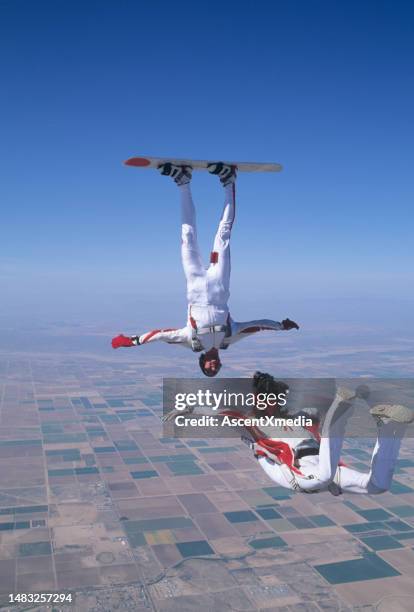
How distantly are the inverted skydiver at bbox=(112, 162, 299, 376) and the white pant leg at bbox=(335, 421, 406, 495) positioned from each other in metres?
2.75

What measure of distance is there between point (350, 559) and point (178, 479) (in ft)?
69.1

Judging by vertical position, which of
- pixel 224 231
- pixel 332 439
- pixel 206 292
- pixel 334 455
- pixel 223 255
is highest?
pixel 224 231

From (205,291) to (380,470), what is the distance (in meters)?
4.00

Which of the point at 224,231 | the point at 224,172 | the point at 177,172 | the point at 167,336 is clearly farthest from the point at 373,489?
the point at 177,172

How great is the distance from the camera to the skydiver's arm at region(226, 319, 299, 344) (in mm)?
9523

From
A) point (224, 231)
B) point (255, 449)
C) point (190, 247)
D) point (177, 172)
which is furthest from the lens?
point (255, 449)

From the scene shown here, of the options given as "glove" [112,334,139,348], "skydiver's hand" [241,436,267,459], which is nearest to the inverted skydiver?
"glove" [112,334,139,348]

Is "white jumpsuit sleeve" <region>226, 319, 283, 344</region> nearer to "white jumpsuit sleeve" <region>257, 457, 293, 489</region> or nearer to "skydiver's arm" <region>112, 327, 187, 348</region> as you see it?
"skydiver's arm" <region>112, 327, 187, 348</region>

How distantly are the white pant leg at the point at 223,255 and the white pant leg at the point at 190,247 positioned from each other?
236mm

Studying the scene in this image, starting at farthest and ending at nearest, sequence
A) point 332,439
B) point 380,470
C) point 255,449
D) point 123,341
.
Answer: point 255,449 < point 123,341 < point 380,470 < point 332,439

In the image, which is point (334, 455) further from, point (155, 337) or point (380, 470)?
point (155, 337)

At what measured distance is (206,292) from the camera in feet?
30.3

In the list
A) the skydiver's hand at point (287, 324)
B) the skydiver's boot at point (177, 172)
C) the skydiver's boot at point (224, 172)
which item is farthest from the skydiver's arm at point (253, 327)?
the skydiver's boot at point (177, 172)

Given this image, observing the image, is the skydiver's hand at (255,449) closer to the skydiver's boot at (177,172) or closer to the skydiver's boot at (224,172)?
the skydiver's boot at (224,172)
